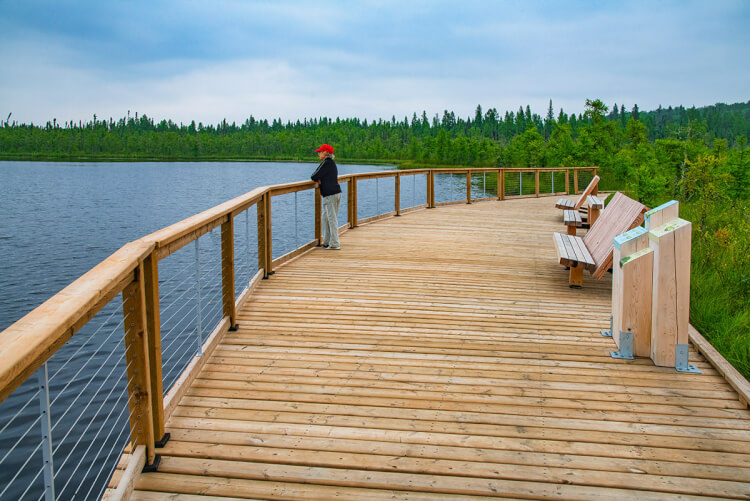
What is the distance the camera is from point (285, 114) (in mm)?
174000

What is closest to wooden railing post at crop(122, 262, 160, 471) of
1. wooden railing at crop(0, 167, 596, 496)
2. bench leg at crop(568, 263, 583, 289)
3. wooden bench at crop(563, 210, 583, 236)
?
wooden railing at crop(0, 167, 596, 496)

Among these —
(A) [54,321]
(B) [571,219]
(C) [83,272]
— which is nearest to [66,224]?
(C) [83,272]

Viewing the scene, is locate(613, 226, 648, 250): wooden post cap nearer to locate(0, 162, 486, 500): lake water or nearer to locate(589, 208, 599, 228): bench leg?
locate(0, 162, 486, 500): lake water

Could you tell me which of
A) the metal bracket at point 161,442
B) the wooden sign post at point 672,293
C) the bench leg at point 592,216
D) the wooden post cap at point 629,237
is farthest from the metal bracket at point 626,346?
the bench leg at point 592,216

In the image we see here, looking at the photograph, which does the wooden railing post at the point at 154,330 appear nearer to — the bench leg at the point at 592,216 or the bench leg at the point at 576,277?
the bench leg at the point at 576,277

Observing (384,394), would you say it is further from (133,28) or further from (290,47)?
(133,28)

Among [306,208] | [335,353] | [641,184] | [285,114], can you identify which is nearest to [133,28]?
→ [306,208]

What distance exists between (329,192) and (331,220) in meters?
0.42

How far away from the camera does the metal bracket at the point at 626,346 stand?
4.34 meters

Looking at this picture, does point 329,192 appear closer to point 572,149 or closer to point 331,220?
point 331,220

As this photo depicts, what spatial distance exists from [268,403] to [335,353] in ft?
3.07

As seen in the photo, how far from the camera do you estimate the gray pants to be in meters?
8.58

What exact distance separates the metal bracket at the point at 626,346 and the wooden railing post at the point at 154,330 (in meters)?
3.11

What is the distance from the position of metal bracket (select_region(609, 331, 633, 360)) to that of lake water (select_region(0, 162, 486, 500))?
294 cm
